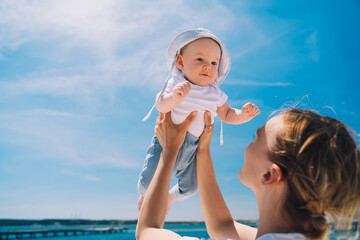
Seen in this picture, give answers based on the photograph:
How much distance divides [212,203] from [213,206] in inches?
0.9

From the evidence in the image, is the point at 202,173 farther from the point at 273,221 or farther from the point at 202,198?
the point at 273,221

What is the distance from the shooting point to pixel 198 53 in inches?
96.9

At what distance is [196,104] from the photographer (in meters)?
2.42

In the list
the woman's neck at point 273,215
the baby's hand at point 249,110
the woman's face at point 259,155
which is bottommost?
the woman's neck at point 273,215

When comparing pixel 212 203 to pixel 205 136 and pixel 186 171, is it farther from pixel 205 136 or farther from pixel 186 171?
pixel 205 136

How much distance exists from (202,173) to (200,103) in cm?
54

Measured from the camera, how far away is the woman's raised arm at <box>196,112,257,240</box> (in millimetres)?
2111

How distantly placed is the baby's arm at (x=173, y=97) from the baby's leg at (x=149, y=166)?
33 centimetres

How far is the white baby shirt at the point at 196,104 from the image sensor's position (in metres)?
2.40

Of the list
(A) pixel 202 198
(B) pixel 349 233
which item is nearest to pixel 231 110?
(A) pixel 202 198

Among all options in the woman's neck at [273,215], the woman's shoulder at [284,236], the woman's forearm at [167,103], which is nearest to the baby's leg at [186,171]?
the woman's forearm at [167,103]

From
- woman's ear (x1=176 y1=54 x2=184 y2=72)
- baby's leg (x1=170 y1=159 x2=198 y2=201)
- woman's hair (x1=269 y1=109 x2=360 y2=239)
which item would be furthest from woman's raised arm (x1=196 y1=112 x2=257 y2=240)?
woman's hair (x1=269 y1=109 x2=360 y2=239)

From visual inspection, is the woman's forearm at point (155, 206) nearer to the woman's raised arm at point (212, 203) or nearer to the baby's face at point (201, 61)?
the woman's raised arm at point (212, 203)

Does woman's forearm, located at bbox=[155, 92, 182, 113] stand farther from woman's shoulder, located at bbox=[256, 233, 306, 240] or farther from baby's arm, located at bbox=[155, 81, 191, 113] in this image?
woman's shoulder, located at bbox=[256, 233, 306, 240]
